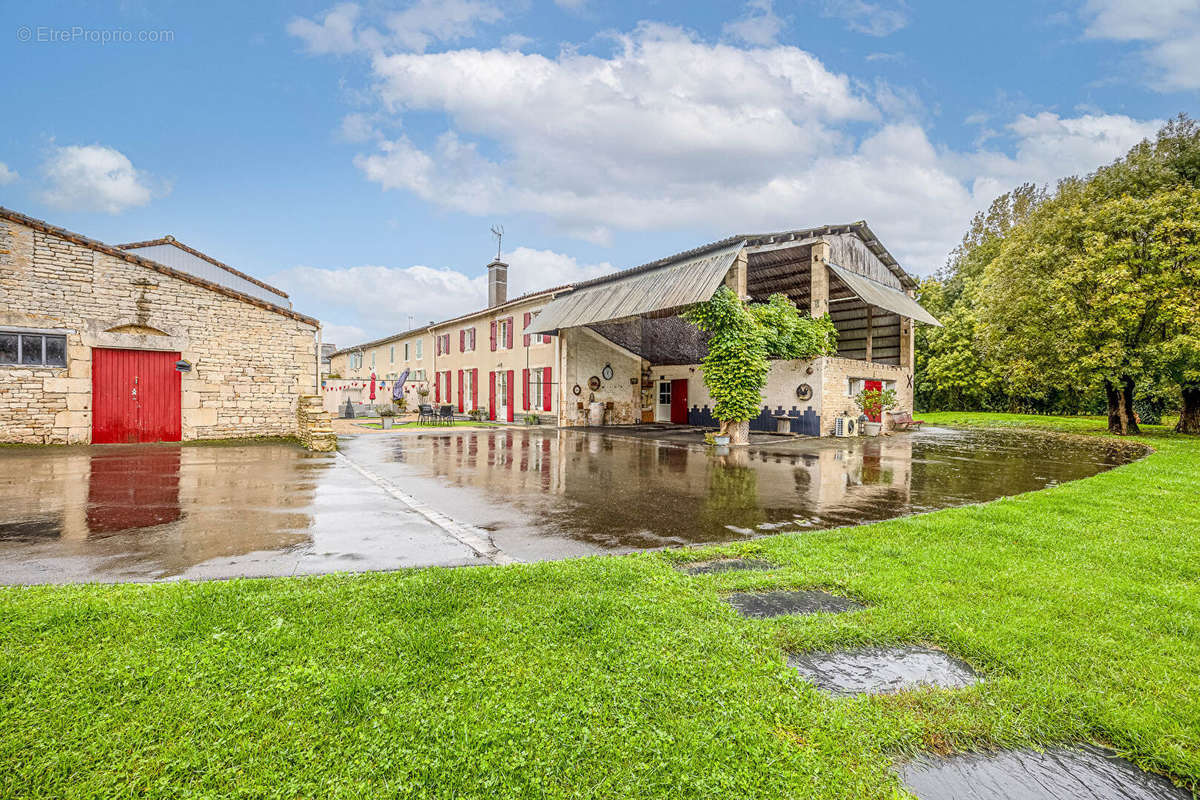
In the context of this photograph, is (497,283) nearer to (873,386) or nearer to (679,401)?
(679,401)

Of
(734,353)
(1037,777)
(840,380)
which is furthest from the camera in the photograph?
(840,380)

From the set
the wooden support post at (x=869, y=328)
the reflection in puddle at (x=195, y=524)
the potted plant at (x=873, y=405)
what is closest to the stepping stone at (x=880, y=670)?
the reflection in puddle at (x=195, y=524)

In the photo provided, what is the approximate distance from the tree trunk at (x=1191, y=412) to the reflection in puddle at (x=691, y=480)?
241 inches

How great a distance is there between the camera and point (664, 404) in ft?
76.9

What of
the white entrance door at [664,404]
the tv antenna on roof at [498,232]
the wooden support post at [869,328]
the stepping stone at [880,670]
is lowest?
the stepping stone at [880,670]

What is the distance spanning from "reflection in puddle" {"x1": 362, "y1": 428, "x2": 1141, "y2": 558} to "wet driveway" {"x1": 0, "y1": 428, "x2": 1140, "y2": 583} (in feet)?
0.14

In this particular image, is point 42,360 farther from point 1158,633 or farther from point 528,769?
point 1158,633

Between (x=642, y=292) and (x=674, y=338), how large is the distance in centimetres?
527

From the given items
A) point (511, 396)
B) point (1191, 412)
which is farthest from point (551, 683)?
point (1191, 412)

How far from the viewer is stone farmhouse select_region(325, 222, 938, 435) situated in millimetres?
16672

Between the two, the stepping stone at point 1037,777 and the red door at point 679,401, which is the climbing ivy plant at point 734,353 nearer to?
the red door at point 679,401

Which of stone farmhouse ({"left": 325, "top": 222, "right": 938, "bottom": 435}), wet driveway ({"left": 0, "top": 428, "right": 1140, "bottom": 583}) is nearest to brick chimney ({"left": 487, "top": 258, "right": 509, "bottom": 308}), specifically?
stone farmhouse ({"left": 325, "top": 222, "right": 938, "bottom": 435})

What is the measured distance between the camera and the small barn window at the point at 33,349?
11133 mm

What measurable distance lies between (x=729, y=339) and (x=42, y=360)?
1606 centimetres
